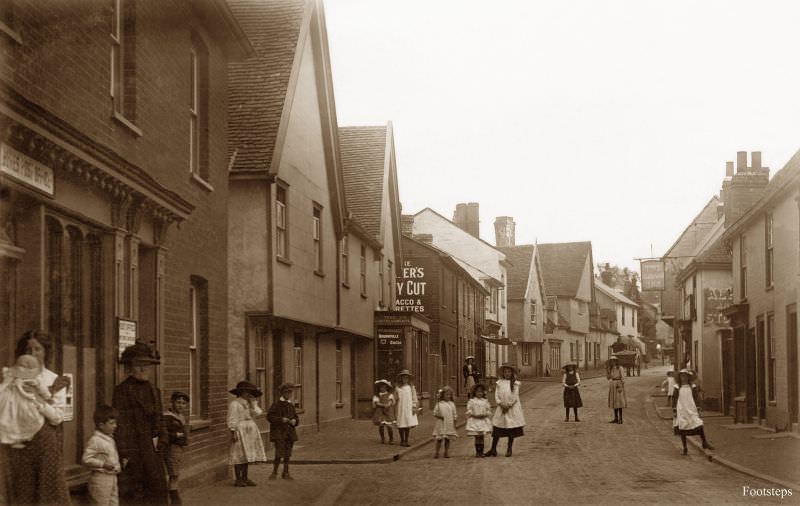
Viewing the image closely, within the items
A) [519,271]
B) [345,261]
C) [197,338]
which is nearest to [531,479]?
[197,338]

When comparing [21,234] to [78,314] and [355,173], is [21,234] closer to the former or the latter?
[78,314]

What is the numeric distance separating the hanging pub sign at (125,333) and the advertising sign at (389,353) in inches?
868

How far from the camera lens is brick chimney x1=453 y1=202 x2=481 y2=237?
64.5 metres

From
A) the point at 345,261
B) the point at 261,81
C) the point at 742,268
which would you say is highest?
the point at 261,81

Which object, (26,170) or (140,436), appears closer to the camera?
(26,170)

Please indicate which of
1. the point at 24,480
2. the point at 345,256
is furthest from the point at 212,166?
the point at 345,256

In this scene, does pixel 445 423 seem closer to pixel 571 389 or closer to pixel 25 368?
pixel 571 389

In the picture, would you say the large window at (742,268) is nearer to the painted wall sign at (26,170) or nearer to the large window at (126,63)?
the large window at (126,63)

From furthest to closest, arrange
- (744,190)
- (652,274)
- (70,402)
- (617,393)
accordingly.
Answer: (652,274)
(744,190)
(617,393)
(70,402)

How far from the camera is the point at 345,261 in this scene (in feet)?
99.2

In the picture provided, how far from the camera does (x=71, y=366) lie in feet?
33.7

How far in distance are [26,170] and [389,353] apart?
26188mm

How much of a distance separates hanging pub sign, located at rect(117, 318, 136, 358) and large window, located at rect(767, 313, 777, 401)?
58.2 feet

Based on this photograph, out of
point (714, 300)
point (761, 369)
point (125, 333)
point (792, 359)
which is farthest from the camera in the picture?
point (714, 300)
